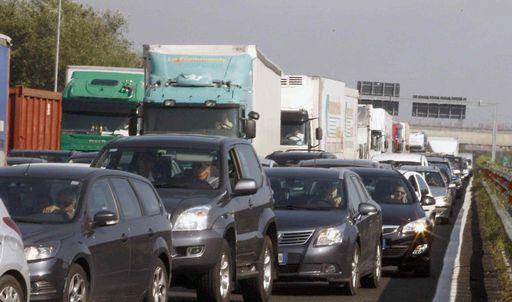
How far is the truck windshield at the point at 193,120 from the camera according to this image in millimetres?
26469

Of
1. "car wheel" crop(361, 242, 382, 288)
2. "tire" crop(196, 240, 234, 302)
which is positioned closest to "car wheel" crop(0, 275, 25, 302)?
"tire" crop(196, 240, 234, 302)

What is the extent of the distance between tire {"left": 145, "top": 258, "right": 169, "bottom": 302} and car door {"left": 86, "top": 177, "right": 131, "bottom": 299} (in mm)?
612

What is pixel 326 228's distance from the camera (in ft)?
51.2

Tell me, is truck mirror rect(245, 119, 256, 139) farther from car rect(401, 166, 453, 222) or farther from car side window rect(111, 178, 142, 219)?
car side window rect(111, 178, 142, 219)

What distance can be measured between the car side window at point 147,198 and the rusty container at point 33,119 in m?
19.0

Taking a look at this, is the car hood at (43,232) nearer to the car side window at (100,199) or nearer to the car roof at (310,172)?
the car side window at (100,199)

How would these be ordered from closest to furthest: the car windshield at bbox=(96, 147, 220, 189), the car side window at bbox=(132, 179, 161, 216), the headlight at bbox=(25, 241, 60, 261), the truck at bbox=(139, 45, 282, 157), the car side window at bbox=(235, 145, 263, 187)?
the headlight at bbox=(25, 241, 60, 261) → the car side window at bbox=(132, 179, 161, 216) → the car windshield at bbox=(96, 147, 220, 189) → the car side window at bbox=(235, 145, 263, 187) → the truck at bbox=(139, 45, 282, 157)

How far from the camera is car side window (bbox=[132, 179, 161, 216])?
38.4 feet

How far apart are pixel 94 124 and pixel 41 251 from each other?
22.9 metres

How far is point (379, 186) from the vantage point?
2069 centimetres

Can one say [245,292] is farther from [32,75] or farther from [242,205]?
[32,75]

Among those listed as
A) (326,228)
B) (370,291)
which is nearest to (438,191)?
(370,291)

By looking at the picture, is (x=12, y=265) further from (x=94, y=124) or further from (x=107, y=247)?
(x=94, y=124)

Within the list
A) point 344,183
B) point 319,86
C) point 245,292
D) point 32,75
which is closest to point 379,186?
point 344,183
